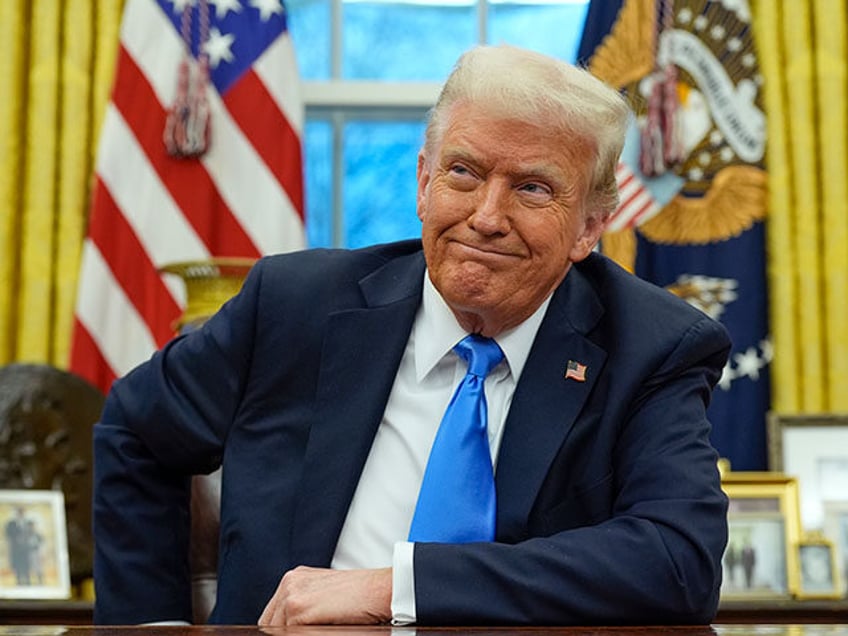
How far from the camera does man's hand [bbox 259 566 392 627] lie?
1537 millimetres

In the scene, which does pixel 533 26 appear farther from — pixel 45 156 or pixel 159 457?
pixel 159 457

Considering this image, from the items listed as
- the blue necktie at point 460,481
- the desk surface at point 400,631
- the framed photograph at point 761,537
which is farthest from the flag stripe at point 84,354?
the desk surface at point 400,631

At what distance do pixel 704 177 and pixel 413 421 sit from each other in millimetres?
2337

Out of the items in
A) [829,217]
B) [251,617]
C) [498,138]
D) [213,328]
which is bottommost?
[251,617]

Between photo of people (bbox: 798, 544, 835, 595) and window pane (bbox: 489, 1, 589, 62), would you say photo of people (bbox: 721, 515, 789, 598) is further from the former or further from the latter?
window pane (bbox: 489, 1, 589, 62)

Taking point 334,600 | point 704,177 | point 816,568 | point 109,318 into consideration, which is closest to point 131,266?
point 109,318

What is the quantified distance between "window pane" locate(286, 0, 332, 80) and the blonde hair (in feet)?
8.58

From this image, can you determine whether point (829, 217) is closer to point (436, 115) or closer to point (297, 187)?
point (297, 187)

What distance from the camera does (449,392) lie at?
1866 mm

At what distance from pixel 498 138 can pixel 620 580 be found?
21.4 inches

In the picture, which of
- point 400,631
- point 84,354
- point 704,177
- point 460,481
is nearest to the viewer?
point 400,631

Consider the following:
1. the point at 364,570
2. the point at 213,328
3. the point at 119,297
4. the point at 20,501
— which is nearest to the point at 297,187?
the point at 119,297

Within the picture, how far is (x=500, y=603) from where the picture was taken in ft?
5.04

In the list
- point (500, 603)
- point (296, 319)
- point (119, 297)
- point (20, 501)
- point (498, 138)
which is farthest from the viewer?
point (119, 297)
